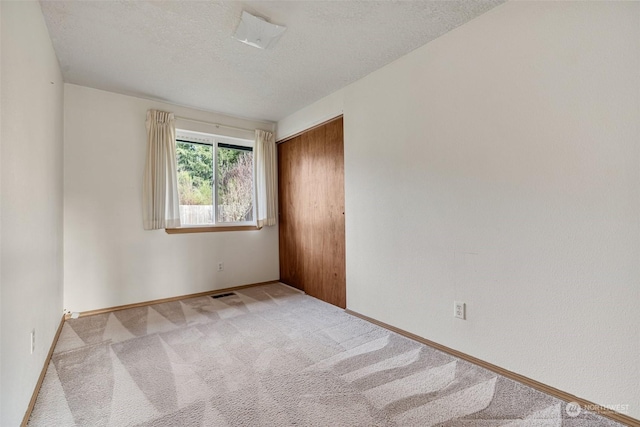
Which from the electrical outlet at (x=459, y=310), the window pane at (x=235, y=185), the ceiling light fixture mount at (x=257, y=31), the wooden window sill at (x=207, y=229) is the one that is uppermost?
the ceiling light fixture mount at (x=257, y=31)

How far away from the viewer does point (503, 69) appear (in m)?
1.83

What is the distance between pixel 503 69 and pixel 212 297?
3.57m

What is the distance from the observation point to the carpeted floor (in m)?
1.48

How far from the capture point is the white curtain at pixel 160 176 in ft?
10.7

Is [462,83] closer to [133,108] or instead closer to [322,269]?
[322,269]

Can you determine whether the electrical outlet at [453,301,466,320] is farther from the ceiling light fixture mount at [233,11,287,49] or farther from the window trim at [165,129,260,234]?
the window trim at [165,129,260,234]

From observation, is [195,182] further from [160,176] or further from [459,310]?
[459,310]

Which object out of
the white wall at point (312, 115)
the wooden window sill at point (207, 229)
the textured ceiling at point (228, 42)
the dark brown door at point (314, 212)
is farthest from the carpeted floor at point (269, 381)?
the textured ceiling at point (228, 42)

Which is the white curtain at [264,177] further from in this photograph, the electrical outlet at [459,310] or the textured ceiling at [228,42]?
the electrical outlet at [459,310]

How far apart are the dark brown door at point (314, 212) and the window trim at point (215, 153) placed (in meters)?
0.49

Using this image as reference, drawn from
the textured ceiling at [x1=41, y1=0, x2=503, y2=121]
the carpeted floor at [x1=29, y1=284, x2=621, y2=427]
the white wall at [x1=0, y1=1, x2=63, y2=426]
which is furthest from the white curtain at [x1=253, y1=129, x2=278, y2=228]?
the white wall at [x1=0, y1=1, x2=63, y2=426]

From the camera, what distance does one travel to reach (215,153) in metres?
3.85

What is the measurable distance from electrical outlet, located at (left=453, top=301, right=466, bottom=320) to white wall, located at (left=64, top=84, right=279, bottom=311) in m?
2.88

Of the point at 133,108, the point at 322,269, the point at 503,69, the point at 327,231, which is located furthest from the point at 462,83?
the point at 133,108
